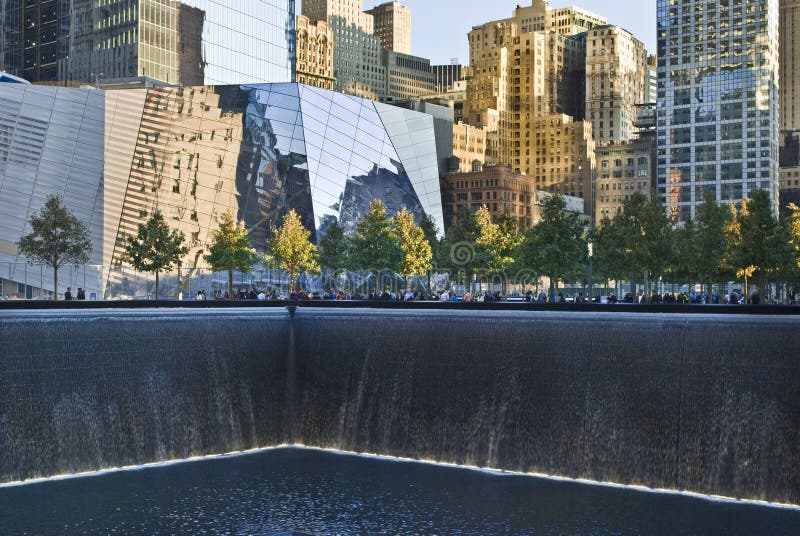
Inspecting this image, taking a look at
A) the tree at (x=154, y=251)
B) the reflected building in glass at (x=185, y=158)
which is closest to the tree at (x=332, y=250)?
the reflected building in glass at (x=185, y=158)

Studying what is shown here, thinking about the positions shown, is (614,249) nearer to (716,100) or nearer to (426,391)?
(426,391)

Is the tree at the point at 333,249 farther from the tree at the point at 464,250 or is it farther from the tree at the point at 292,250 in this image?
the tree at the point at 464,250

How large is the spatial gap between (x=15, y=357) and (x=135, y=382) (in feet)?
9.02

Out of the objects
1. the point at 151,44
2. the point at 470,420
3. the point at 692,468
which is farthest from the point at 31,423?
the point at 151,44

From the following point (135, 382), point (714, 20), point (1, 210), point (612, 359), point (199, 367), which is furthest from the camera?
point (714, 20)

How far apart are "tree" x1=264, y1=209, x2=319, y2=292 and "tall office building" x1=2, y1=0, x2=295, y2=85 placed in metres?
32.1

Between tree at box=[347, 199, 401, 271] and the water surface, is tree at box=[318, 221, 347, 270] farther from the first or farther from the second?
the water surface

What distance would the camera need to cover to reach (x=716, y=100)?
179 metres

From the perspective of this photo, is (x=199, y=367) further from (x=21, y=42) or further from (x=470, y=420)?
(x=21, y=42)

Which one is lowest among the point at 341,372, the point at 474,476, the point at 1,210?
the point at 474,476

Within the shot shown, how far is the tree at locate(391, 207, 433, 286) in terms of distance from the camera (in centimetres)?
7719

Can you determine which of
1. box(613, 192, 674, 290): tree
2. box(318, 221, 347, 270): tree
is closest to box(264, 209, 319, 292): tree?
box(318, 221, 347, 270): tree

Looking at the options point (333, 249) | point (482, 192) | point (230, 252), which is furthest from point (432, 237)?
point (482, 192)

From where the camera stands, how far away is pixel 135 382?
74.3ft
